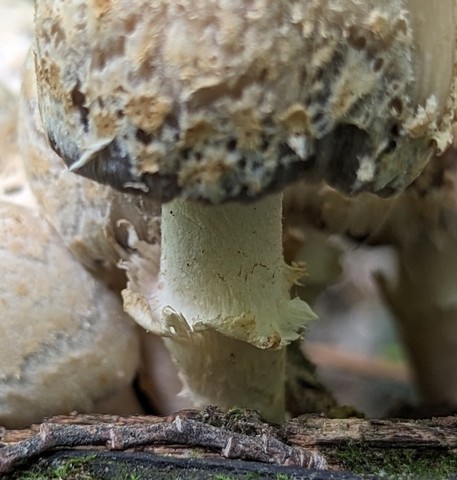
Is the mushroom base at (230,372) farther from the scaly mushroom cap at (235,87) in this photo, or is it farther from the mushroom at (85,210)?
the scaly mushroom cap at (235,87)

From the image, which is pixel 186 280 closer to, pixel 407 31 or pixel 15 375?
pixel 15 375

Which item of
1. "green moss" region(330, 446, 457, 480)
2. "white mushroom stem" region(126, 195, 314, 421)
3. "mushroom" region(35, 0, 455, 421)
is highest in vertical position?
"mushroom" region(35, 0, 455, 421)

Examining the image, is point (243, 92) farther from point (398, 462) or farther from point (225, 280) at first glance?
point (398, 462)

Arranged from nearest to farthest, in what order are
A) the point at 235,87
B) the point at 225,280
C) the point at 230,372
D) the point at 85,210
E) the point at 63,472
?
the point at 235,87, the point at 63,472, the point at 225,280, the point at 230,372, the point at 85,210

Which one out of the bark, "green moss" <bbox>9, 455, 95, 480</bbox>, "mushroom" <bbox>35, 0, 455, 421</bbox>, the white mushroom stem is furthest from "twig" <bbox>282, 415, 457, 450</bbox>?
"mushroom" <bbox>35, 0, 455, 421</bbox>

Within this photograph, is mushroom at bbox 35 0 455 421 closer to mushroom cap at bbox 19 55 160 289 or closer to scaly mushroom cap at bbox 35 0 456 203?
scaly mushroom cap at bbox 35 0 456 203

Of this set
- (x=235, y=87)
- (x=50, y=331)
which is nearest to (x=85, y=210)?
(x=50, y=331)

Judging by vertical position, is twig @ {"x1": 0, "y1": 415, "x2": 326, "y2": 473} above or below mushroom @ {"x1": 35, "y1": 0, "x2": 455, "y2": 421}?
below
